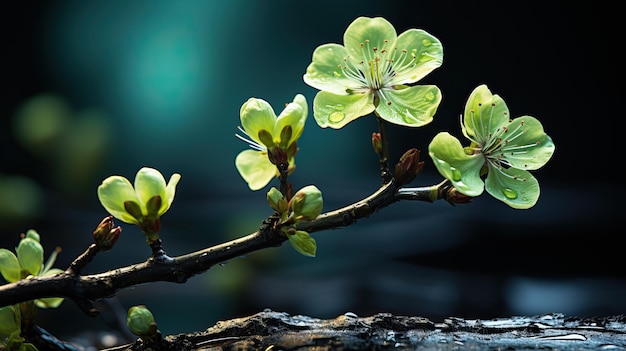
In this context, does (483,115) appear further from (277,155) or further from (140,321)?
(140,321)

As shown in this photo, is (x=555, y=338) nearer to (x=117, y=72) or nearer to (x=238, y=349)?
(x=238, y=349)

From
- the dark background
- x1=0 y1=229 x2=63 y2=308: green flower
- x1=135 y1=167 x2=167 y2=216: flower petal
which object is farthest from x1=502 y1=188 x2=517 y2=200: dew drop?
the dark background

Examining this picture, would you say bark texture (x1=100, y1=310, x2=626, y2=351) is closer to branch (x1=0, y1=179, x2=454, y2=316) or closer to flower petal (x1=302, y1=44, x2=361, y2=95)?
branch (x1=0, y1=179, x2=454, y2=316)

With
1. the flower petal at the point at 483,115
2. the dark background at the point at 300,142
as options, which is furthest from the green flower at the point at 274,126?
the dark background at the point at 300,142

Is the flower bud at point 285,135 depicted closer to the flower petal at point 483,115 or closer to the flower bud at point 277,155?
the flower bud at point 277,155

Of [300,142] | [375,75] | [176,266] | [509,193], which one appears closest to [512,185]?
[509,193]

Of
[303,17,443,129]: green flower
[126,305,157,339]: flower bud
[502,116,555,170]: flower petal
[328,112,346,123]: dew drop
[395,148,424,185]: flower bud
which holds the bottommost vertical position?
[126,305,157,339]: flower bud
